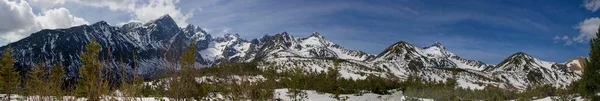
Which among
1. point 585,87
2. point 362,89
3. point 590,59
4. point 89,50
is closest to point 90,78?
point 89,50

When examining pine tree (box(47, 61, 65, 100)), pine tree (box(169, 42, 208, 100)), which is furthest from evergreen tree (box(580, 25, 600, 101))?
pine tree (box(47, 61, 65, 100))

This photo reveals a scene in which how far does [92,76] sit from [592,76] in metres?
29.1

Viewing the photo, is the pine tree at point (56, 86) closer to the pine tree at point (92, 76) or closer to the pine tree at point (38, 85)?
the pine tree at point (38, 85)

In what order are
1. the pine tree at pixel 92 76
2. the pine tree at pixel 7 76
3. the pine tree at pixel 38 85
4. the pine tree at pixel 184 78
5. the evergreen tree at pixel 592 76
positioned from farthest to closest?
the evergreen tree at pixel 592 76 < the pine tree at pixel 7 76 < the pine tree at pixel 184 78 < the pine tree at pixel 38 85 < the pine tree at pixel 92 76

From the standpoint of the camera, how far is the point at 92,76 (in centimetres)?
985

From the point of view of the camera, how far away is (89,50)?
10469mm

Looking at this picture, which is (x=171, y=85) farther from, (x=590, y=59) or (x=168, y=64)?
(x=590, y=59)

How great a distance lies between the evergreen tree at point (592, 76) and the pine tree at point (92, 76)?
27446 millimetres

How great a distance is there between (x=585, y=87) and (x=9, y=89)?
1237 inches

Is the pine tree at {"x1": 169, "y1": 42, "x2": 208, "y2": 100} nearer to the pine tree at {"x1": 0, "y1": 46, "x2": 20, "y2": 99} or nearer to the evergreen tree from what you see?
the pine tree at {"x1": 0, "y1": 46, "x2": 20, "y2": 99}

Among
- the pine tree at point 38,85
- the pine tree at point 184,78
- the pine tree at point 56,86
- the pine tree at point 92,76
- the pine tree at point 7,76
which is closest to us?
the pine tree at point 92,76

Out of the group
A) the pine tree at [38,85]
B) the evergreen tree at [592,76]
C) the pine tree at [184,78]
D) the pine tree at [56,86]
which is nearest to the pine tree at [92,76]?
the pine tree at [56,86]

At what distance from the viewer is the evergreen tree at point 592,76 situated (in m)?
26.8

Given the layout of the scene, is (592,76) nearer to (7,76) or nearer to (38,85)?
(38,85)
